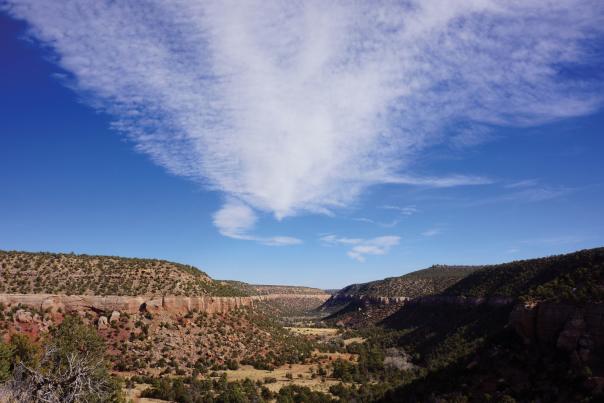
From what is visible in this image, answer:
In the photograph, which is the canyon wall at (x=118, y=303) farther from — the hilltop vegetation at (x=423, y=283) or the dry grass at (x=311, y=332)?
the hilltop vegetation at (x=423, y=283)

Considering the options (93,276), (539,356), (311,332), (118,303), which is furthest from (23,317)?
(311,332)

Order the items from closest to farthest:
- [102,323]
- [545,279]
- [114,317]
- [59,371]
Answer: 1. [59,371]
2. [545,279]
3. [102,323]
4. [114,317]

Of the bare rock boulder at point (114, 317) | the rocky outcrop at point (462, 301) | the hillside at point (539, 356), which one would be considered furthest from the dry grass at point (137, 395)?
the rocky outcrop at point (462, 301)

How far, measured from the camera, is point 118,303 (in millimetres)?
54469

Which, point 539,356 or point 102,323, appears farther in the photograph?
point 102,323

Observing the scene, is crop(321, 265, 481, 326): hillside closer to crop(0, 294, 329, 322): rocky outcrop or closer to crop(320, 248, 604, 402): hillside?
crop(320, 248, 604, 402): hillside

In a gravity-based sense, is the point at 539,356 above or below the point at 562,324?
below

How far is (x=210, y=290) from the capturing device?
6838 cm

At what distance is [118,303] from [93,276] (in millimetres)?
7229

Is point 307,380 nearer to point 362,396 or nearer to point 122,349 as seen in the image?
point 362,396

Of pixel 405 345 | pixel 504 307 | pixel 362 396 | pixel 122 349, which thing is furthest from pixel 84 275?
pixel 504 307

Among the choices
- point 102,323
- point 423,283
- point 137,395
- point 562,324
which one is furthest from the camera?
point 423,283

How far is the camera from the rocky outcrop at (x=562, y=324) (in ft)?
95.0

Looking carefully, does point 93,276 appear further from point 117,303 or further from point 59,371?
point 59,371
